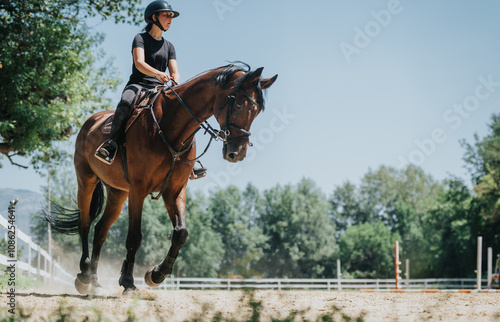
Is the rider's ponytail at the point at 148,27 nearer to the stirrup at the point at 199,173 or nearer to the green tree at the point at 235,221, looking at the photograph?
the stirrup at the point at 199,173

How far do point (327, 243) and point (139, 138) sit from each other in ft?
221

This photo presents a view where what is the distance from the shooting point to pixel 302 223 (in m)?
71.8

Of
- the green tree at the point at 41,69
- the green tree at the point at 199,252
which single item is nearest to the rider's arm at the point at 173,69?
the green tree at the point at 41,69

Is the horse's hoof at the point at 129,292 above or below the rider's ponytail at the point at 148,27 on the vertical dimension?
below

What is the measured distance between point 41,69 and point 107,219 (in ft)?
35.2

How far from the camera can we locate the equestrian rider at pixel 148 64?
684cm

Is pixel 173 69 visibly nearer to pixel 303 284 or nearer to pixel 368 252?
pixel 303 284

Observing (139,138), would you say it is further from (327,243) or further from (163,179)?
(327,243)

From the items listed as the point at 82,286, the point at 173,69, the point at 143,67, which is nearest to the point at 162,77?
the point at 143,67

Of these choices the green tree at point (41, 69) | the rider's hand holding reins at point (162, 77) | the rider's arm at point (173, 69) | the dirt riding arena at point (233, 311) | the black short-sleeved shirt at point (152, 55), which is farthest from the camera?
the green tree at point (41, 69)

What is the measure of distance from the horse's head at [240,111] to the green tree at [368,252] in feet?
221

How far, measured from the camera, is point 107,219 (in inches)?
331

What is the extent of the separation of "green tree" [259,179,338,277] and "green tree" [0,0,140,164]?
165 feet

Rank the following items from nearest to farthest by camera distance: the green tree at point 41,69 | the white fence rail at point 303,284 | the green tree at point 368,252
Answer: the green tree at point 41,69 → the white fence rail at point 303,284 → the green tree at point 368,252
